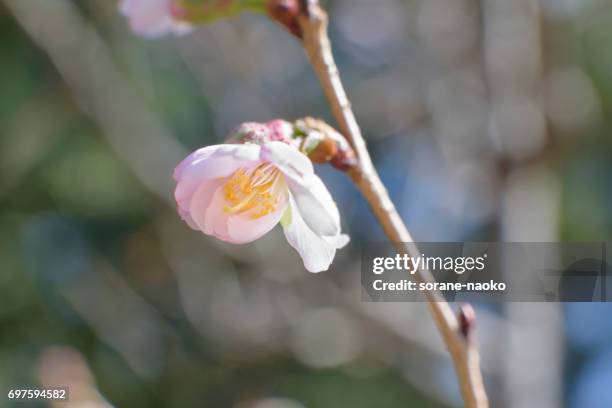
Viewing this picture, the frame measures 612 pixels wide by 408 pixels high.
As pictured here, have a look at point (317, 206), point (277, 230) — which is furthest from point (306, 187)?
point (277, 230)

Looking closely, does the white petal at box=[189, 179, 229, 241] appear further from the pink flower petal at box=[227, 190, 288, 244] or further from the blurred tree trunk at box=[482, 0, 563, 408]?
the blurred tree trunk at box=[482, 0, 563, 408]

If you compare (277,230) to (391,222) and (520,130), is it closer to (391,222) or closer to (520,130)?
(520,130)

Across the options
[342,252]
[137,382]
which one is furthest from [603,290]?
[137,382]

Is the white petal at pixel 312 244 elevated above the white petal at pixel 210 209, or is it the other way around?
the white petal at pixel 210 209

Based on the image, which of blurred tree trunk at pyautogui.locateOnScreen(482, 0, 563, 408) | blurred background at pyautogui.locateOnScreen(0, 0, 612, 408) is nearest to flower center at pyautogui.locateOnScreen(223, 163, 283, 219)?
blurred background at pyautogui.locateOnScreen(0, 0, 612, 408)

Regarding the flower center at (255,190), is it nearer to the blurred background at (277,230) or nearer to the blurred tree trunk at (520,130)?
the blurred background at (277,230)

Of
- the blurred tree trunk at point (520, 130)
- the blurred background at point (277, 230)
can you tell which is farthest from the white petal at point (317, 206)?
the blurred tree trunk at point (520, 130)

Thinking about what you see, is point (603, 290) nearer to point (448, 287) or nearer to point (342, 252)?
point (448, 287)
